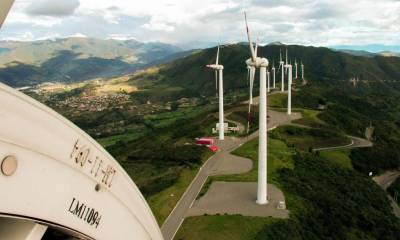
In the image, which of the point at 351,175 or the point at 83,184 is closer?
the point at 83,184

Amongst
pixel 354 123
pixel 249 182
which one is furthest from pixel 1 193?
pixel 354 123

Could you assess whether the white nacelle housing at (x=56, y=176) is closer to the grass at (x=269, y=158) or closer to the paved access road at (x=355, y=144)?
the grass at (x=269, y=158)

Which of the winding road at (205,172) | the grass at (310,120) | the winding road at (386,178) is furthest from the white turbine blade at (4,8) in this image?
the grass at (310,120)

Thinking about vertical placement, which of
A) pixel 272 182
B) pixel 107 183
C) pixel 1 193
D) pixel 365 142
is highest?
pixel 1 193

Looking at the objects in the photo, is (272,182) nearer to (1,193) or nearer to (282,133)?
(282,133)

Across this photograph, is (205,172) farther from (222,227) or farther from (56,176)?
(56,176)

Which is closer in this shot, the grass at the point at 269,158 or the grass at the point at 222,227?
the grass at the point at 222,227

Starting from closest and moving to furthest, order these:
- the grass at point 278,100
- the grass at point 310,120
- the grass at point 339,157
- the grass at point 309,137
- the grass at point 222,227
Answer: the grass at point 222,227, the grass at point 339,157, the grass at point 309,137, the grass at point 310,120, the grass at point 278,100
